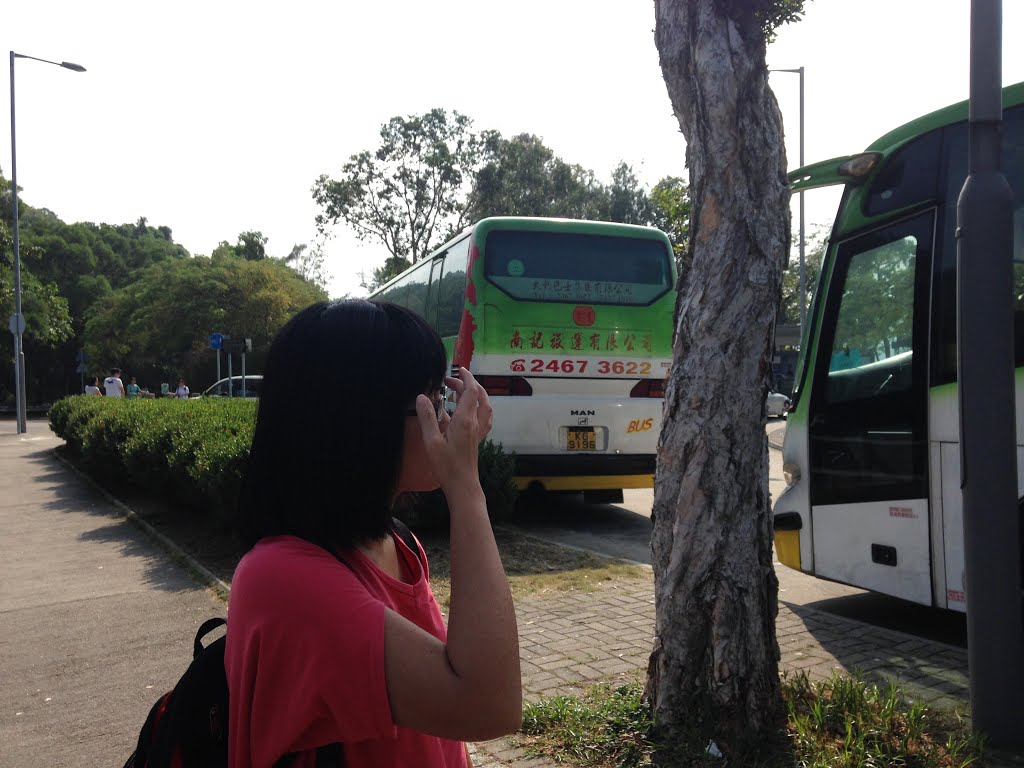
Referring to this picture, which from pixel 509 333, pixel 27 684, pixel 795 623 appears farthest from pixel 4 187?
pixel 795 623

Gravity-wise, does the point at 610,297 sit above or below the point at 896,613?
above

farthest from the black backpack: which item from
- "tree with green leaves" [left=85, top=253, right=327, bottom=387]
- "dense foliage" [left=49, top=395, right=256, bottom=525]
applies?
"tree with green leaves" [left=85, top=253, right=327, bottom=387]

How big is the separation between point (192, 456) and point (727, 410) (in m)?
6.72

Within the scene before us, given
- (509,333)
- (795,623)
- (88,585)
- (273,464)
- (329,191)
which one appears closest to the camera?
(273,464)

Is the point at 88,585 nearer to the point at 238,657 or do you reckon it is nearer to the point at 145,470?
the point at 145,470

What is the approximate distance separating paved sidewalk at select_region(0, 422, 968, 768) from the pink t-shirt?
249 centimetres

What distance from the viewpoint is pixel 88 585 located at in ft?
24.0

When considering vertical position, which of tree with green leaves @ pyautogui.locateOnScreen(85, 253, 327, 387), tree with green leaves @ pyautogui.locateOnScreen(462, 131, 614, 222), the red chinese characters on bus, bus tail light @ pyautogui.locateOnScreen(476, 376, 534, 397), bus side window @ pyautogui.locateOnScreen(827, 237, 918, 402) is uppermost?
tree with green leaves @ pyautogui.locateOnScreen(462, 131, 614, 222)

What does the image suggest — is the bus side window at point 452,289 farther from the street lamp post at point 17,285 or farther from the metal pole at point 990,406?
the street lamp post at point 17,285

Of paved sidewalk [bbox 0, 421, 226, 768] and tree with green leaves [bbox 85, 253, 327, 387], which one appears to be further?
tree with green leaves [bbox 85, 253, 327, 387]

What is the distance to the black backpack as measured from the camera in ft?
4.42

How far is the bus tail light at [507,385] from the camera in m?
9.42

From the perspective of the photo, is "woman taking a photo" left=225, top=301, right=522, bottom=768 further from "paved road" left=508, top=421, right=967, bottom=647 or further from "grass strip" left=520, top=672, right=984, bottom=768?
"paved road" left=508, top=421, right=967, bottom=647

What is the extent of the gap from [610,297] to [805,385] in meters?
4.23
